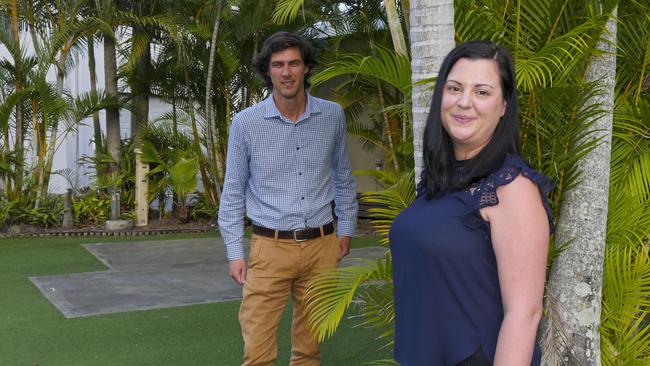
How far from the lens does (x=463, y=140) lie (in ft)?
6.64

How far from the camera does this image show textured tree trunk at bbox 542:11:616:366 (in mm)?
2900

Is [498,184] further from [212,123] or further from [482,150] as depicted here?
[212,123]

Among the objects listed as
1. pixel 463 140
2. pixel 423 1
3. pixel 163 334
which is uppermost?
pixel 423 1

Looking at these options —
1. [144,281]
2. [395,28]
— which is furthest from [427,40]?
[144,281]

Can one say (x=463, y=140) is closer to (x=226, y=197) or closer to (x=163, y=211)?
(x=226, y=197)

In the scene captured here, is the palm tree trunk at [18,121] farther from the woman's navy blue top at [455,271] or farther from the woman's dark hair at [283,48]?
the woman's navy blue top at [455,271]

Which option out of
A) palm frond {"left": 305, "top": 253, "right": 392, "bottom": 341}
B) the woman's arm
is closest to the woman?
the woman's arm

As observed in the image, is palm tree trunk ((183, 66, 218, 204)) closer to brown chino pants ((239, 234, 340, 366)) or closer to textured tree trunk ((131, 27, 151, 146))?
textured tree trunk ((131, 27, 151, 146))

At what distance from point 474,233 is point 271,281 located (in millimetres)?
1936

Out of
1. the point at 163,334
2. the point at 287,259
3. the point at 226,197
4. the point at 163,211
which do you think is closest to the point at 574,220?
the point at 287,259

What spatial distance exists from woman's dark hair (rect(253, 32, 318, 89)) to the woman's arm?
199 cm

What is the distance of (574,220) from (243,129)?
1594 mm

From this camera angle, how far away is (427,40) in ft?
9.75

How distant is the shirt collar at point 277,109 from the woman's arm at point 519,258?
2019mm
